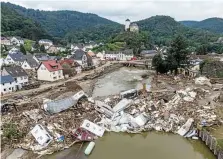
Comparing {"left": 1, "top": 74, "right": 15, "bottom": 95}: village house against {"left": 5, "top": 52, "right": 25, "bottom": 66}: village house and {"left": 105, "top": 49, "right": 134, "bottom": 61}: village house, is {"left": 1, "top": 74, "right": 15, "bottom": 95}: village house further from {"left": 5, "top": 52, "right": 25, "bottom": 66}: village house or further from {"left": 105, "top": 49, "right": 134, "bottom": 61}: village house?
{"left": 105, "top": 49, "right": 134, "bottom": 61}: village house

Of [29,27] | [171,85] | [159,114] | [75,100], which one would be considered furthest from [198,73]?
[29,27]

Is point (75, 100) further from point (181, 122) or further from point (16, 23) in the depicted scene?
point (16, 23)

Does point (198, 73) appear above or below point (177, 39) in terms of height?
below

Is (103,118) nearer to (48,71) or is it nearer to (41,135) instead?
(41,135)

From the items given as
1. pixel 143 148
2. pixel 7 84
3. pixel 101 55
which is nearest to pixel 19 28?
pixel 101 55

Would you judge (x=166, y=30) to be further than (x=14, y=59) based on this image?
Yes

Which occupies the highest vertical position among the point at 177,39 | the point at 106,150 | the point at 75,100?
the point at 177,39

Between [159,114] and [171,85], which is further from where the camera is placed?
[171,85]

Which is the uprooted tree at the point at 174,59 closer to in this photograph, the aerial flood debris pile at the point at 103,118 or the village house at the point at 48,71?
the village house at the point at 48,71

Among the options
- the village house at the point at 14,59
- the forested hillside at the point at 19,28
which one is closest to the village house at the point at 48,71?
the village house at the point at 14,59
